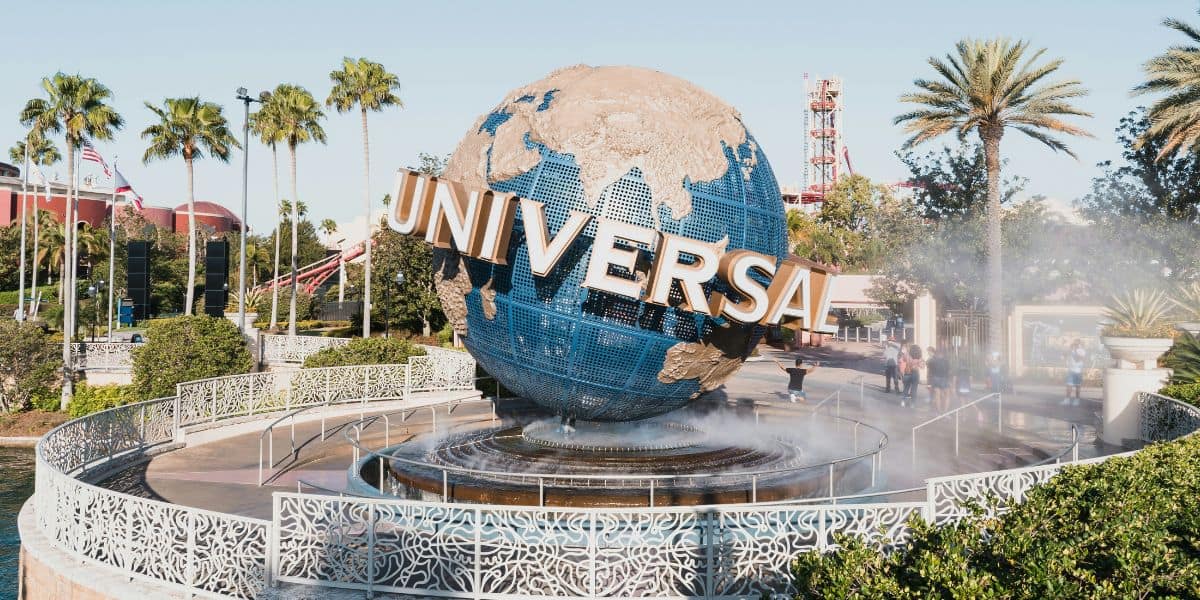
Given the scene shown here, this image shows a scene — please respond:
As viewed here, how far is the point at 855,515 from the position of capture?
857 cm

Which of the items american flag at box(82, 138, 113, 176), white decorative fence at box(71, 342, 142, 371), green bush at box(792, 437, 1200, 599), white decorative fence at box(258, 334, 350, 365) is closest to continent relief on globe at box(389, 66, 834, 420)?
green bush at box(792, 437, 1200, 599)

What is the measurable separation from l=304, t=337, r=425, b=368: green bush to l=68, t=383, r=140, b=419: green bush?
356 inches

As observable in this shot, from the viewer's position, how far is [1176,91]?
102 feet

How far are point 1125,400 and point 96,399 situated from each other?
30608 mm

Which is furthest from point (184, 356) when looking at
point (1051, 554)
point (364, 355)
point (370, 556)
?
point (1051, 554)

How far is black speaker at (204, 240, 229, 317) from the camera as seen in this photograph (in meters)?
30.1

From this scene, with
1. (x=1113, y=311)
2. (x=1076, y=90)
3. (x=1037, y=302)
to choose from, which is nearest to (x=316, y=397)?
(x=1113, y=311)

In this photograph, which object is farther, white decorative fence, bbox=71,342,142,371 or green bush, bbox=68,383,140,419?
white decorative fence, bbox=71,342,142,371

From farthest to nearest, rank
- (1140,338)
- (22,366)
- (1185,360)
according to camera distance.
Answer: (22,366), (1185,360), (1140,338)

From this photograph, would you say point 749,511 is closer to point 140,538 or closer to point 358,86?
point 140,538

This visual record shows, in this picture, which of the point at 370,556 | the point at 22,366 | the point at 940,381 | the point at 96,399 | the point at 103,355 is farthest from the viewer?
the point at 103,355

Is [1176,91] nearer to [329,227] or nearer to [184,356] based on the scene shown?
[184,356]

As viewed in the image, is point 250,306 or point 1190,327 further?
point 250,306

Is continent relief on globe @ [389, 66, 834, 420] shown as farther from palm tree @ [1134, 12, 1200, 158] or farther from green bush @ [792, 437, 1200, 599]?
palm tree @ [1134, 12, 1200, 158]
